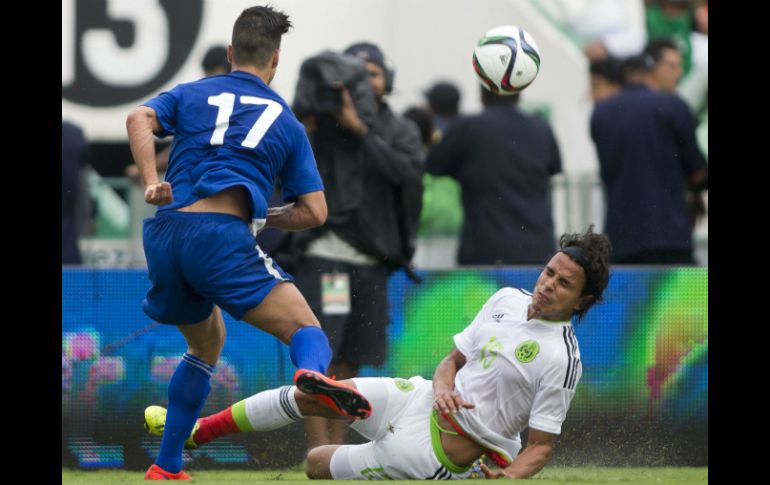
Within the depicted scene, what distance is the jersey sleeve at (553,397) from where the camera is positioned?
280 inches

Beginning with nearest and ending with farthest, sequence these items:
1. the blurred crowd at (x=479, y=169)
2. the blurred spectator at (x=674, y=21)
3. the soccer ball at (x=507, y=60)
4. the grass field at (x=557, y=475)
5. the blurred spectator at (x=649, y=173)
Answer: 1. the grass field at (x=557, y=475)
2. the soccer ball at (x=507, y=60)
3. the blurred crowd at (x=479, y=169)
4. the blurred spectator at (x=649, y=173)
5. the blurred spectator at (x=674, y=21)

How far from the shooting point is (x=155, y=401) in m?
9.02

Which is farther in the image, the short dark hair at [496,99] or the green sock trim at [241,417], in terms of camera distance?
the short dark hair at [496,99]

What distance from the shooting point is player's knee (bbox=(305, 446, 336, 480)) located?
7576 millimetres

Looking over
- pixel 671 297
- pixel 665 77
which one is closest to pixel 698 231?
pixel 665 77

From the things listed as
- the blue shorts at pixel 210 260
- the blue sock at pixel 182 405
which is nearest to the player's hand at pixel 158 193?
the blue shorts at pixel 210 260

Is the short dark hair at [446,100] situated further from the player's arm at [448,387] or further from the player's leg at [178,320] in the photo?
the player's leg at [178,320]

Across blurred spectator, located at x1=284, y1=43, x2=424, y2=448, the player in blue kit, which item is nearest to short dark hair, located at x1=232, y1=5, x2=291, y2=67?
the player in blue kit

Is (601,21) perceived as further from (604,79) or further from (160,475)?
(160,475)

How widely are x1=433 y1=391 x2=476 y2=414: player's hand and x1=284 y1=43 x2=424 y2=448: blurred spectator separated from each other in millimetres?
1781

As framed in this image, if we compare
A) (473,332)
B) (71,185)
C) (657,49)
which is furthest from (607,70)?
(473,332)

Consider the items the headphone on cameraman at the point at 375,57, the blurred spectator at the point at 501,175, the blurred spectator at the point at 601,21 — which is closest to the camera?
the headphone on cameraman at the point at 375,57

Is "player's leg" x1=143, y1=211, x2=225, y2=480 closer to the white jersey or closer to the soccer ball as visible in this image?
the white jersey

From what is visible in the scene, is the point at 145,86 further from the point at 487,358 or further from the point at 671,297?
the point at 487,358
